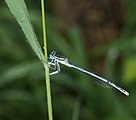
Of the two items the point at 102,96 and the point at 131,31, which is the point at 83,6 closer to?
the point at 131,31

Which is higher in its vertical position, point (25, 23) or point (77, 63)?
point (77, 63)

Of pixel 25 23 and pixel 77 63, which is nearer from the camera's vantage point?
pixel 25 23

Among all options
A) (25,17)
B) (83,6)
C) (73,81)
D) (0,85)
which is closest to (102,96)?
(73,81)

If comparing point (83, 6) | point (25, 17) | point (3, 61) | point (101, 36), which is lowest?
point (25, 17)

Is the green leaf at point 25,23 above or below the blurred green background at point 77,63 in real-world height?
below

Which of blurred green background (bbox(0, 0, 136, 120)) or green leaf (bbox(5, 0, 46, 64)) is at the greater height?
blurred green background (bbox(0, 0, 136, 120))
